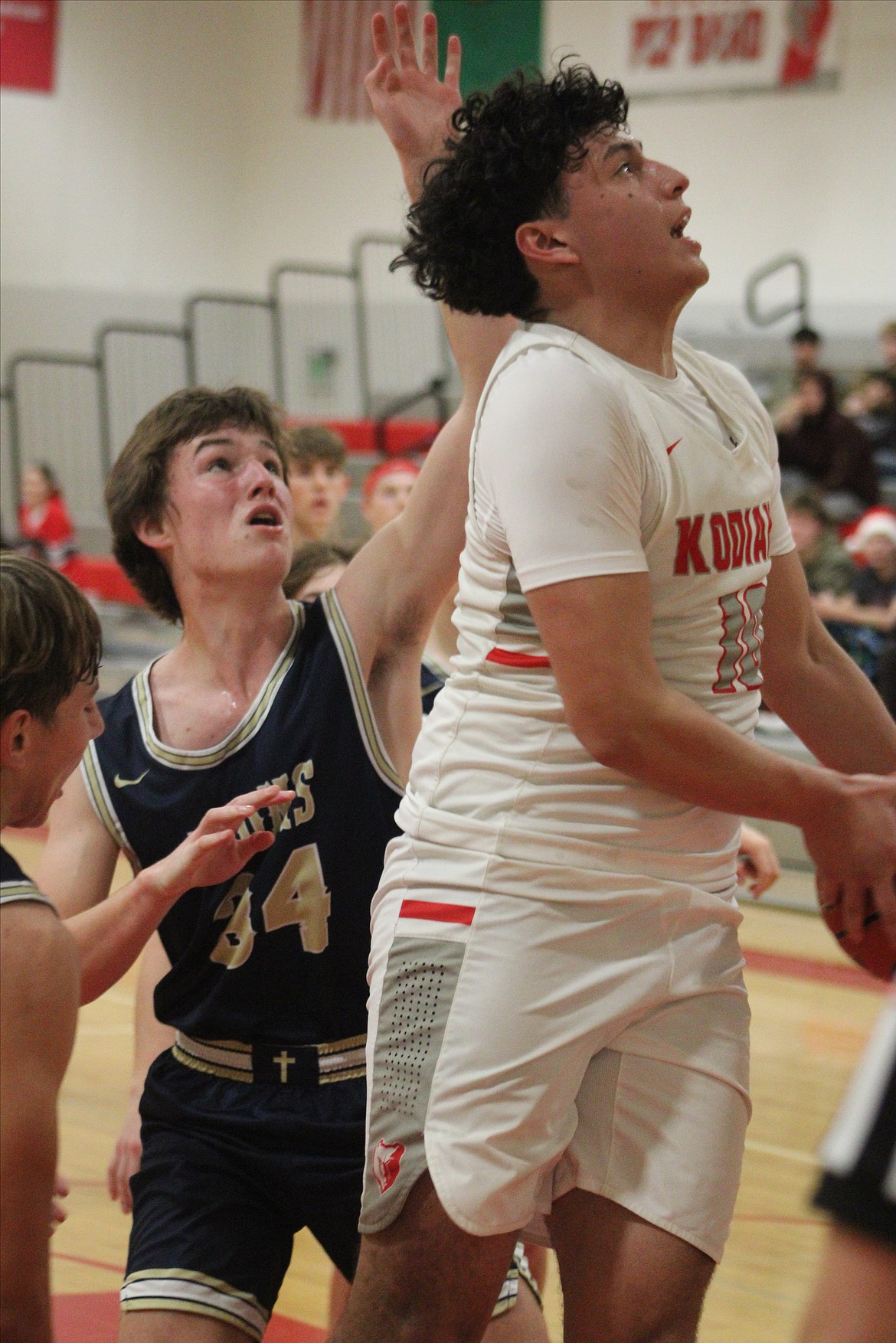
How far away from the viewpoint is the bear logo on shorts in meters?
1.94

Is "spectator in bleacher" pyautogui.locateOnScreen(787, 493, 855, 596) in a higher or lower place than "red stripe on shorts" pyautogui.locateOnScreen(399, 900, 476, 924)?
lower

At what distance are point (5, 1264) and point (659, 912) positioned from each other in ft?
2.58

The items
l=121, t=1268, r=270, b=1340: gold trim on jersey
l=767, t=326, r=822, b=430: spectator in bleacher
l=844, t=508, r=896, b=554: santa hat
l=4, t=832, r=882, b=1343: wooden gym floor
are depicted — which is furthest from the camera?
l=767, t=326, r=822, b=430: spectator in bleacher

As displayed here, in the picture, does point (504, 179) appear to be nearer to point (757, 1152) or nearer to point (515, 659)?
point (515, 659)

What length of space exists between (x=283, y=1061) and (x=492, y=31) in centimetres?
1242

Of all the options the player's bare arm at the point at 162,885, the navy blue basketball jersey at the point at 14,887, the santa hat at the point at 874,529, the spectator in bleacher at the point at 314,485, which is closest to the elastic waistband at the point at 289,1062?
the player's bare arm at the point at 162,885

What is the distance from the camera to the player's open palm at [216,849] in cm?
217

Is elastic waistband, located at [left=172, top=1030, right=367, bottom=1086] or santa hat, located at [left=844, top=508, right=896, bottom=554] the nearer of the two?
elastic waistband, located at [left=172, top=1030, right=367, bottom=1086]

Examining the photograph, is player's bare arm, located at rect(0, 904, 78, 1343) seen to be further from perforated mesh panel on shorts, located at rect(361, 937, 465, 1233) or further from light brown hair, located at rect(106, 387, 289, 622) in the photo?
light brown hair, located at rect(106, 387, 289, 622)

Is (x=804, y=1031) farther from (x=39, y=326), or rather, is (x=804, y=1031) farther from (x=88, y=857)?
(x=39, y=326)

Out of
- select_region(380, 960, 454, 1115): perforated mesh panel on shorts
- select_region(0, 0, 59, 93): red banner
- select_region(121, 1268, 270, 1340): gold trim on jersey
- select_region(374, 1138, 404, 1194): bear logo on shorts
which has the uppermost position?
select_region(0, 0, 59, 93): red banner

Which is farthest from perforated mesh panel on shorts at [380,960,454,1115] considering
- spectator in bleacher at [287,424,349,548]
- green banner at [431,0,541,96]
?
green banner at [431,0,541,96]

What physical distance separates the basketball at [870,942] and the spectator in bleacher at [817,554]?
625 cm

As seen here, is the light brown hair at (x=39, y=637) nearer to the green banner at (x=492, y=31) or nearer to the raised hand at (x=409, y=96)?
the raised hand at (x=409, y=96)
